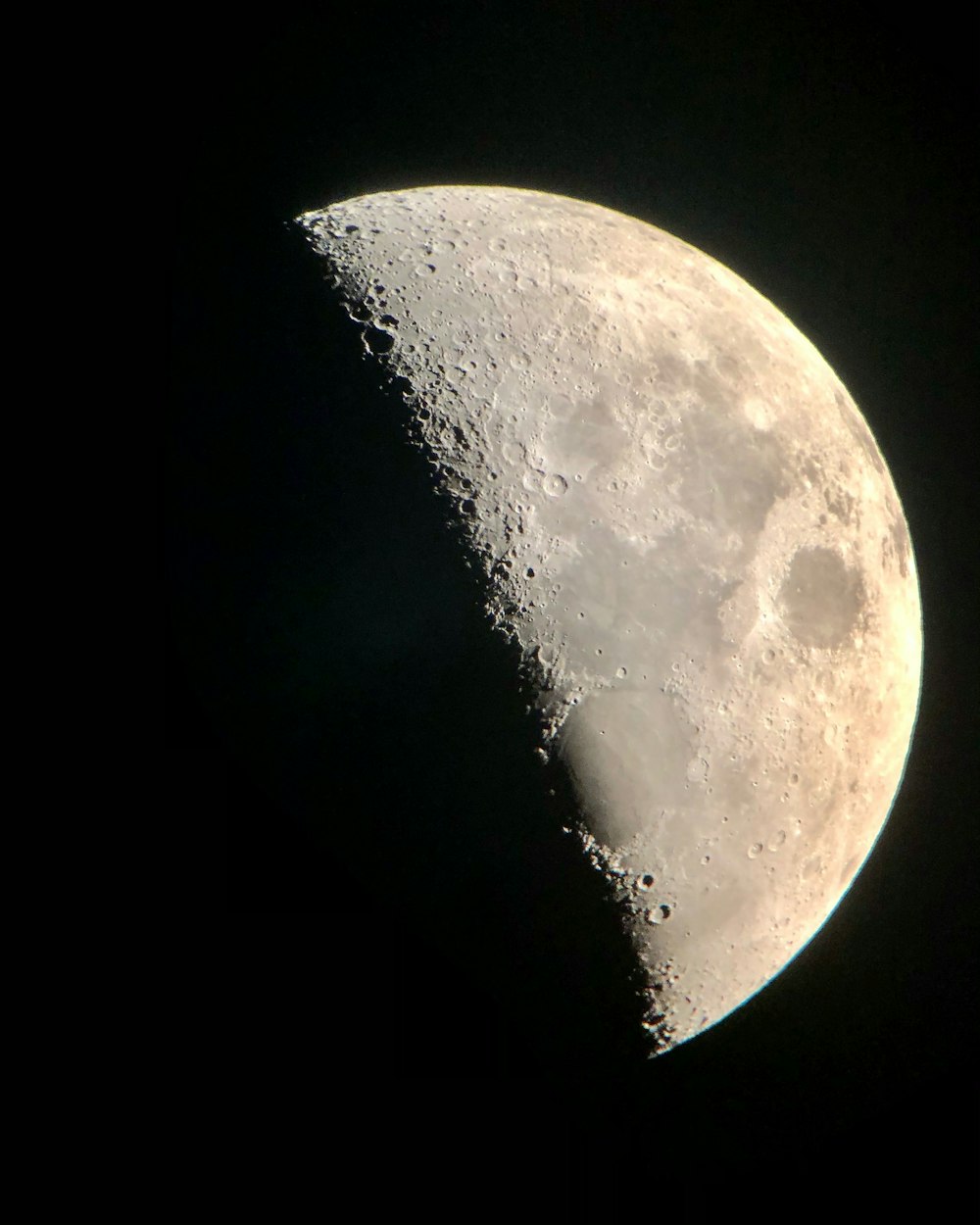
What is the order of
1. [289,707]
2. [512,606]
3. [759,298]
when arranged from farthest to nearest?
[759,298] < [289,707] < [512,606]

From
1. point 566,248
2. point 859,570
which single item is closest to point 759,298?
point 566,248

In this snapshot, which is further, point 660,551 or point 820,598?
point 820,598

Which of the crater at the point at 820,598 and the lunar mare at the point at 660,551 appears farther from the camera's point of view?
the crater at the point at 820,598

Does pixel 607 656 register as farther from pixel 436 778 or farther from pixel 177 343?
pixel 177 343

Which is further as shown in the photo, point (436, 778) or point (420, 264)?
point (420, 264)

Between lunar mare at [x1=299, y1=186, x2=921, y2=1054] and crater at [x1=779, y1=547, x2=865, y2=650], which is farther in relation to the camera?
crater at [x1=779, y1=547, x2=865, y2=650]
